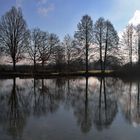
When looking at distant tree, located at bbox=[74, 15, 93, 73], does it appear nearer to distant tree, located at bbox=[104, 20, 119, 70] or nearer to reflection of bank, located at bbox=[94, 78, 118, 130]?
distant tree, located at bbox=[104, 20, 119, 70]

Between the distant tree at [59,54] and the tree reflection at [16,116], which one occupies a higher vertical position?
the distant tree at [59,54]

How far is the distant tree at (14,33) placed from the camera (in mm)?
44594

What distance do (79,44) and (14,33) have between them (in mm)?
11110

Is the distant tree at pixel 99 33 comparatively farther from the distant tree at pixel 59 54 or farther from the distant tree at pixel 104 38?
the distant tree at pixel 59 54

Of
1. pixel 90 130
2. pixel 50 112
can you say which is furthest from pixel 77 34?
pixel 90 130

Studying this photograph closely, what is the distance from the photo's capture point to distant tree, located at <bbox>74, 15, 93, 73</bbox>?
47.3 m

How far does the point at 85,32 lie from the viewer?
1874 inches

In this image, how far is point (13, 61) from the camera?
1734 inches

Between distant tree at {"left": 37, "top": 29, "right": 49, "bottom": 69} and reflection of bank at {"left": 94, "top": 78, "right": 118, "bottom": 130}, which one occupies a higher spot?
distant tree at {"left": 37, "top": 29, "right": 49, "bottom": 69}

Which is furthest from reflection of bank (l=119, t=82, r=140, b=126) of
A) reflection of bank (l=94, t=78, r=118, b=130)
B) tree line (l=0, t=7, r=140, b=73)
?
tree line (l=0, t=7, r=140, b=73)

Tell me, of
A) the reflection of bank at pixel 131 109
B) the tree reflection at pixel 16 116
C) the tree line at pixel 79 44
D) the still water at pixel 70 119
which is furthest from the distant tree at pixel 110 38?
the tree reflection at pixel 16 116

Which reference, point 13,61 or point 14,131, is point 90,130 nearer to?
point 14,131

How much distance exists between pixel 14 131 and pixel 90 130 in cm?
245

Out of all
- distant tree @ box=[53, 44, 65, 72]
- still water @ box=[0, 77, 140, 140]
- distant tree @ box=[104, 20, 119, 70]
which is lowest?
still water @ box=[0, 77, 140, 140]
